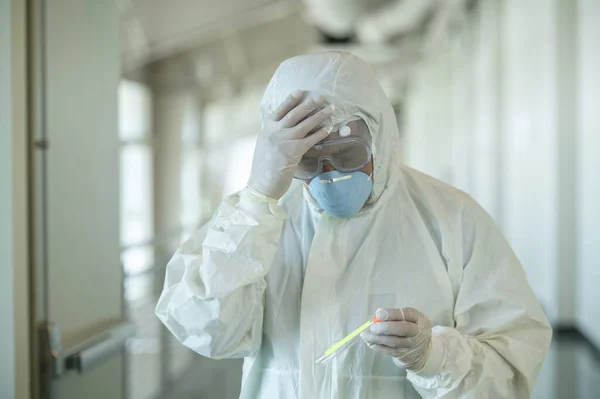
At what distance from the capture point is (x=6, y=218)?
1290 millimetres

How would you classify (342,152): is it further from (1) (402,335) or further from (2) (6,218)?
(2) (6,218)

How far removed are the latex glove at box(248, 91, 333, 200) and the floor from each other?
1.02 m

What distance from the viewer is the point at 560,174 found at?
3.40 meters

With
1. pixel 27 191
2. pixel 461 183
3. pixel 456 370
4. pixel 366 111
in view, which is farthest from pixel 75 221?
pixel 461 183

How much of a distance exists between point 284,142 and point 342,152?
0.14 m

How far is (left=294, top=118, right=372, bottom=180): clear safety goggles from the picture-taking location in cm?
99

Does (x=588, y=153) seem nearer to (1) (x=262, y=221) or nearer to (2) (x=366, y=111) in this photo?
(2) (x=366, y=111)

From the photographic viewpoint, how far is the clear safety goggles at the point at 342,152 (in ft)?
3.25

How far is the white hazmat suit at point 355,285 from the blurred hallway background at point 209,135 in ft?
0.57

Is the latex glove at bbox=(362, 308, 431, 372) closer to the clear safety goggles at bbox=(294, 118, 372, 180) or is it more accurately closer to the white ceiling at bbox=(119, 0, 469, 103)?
the clear safety goggles at bbox=(294, 118, 372, 180)

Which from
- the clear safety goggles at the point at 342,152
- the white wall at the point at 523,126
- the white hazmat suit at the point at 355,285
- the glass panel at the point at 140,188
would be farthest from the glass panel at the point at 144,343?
the glass panel at the point at 140,188

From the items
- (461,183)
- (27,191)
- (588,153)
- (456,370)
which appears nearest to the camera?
(456,370)

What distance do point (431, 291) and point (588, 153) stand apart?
2.54 metres

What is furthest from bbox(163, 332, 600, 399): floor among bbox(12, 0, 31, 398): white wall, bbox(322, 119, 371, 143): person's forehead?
bbox(322, 119, 371, 143): person's forehead
